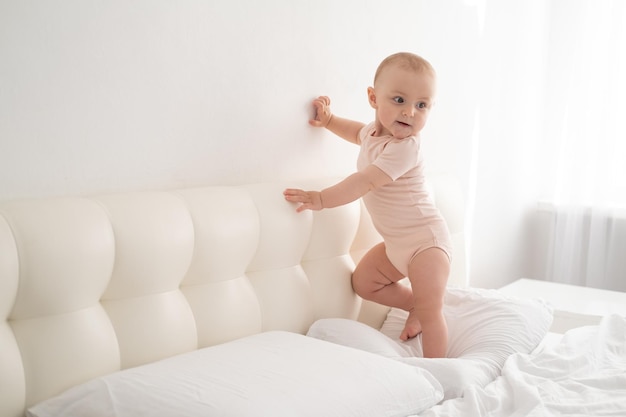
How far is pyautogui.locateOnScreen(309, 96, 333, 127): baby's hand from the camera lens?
7.19ft

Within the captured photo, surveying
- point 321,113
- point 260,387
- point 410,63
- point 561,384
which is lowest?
point 561,384

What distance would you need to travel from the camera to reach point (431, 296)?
6.50 ft

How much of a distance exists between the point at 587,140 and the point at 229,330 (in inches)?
89.9

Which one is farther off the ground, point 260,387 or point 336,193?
point 336,193

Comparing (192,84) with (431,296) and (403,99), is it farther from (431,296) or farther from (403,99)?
(431,296)

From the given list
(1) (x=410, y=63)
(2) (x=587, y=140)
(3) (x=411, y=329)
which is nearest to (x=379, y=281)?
(3) (x=411, y=329)

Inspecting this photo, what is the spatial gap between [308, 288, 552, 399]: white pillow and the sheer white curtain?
1337mm

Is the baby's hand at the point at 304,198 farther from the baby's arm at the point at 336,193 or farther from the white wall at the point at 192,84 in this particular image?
the white wall at the point at 192,84

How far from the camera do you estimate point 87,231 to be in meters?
1.46

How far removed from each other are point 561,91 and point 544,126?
182 mm

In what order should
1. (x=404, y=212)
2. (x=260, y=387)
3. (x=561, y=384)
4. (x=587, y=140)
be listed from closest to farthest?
(x=260, y=387), (x=561, y=384), (x=404, y=212), (x=587, y=140)

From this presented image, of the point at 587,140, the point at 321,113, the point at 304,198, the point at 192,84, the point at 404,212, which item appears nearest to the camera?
the point at 192,84

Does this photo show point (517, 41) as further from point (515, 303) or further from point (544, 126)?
point (515, 303)

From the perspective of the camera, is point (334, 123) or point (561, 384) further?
point (334, 123)
